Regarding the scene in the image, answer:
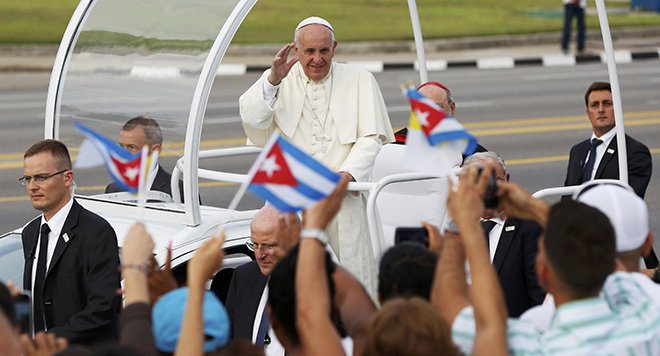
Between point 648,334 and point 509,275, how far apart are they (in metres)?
1.85

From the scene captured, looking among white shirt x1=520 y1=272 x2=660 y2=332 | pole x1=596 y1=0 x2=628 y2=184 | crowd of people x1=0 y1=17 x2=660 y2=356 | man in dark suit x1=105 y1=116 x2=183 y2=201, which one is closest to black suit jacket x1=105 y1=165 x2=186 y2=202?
man in dark suit x1=105 y1=116 x2=183 y2=201

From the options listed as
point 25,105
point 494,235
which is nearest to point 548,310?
point 494,235

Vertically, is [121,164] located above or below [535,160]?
below

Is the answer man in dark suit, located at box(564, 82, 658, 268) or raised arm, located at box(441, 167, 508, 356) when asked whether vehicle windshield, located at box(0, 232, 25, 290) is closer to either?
raised arm, located at box(441, 167, 508, 356)

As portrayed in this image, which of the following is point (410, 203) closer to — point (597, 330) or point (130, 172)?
point (130, 172)

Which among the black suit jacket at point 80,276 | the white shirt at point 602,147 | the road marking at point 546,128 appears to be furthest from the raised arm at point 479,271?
the road marking at point 546,128

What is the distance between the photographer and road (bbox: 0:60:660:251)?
10.4m

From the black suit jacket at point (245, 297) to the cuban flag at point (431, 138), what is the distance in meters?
1.42

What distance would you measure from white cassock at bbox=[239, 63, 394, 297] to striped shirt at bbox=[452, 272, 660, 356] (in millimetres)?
2477

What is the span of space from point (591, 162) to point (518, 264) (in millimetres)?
1799

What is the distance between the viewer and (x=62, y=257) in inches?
152

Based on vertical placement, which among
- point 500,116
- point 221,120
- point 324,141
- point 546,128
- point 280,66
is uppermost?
point 221,120

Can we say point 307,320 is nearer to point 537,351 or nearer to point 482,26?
point 537,351

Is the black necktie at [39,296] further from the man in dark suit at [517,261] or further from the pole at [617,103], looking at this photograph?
the pole at [617,103]
